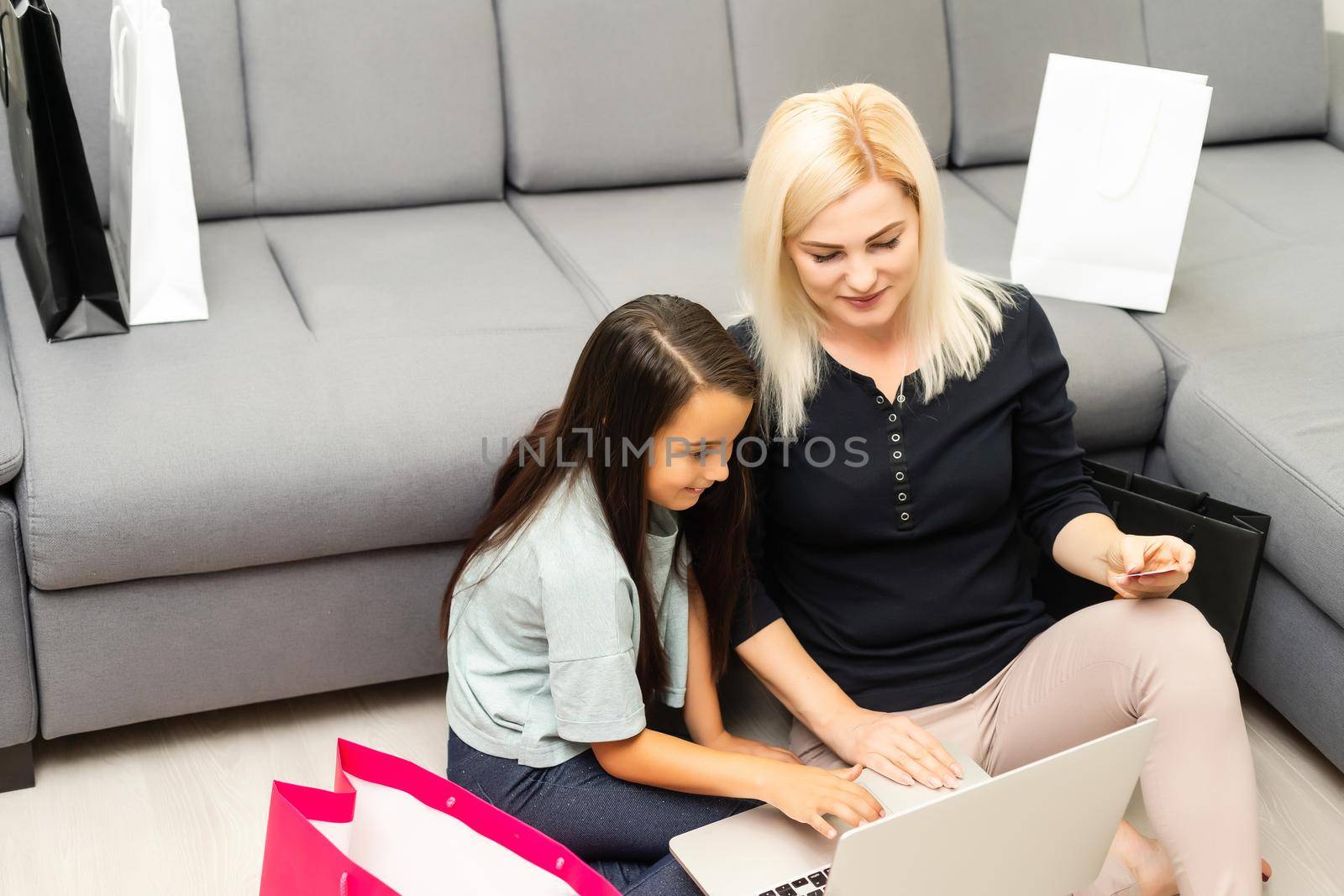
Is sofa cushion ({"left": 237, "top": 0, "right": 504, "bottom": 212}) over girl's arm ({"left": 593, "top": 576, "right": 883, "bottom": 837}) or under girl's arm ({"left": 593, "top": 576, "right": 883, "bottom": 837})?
over

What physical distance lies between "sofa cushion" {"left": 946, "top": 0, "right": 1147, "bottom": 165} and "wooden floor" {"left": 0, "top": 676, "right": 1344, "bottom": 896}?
1.07 meters

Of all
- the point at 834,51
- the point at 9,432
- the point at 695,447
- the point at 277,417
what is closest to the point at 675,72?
the point at 834,51

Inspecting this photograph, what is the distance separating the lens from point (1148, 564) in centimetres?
135

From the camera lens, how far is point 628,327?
1.28m

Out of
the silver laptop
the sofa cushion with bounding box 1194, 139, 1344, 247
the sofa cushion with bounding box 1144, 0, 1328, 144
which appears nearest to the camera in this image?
the silver laptop

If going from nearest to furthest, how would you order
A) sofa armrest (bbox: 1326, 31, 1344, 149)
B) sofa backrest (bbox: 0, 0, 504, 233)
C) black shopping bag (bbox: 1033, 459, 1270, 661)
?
black shopping bag (bbox: 1033, 459, 1270, 661) → sofa backrest (bbox: 0, 0, 504, 233) → sofa armrest (bbox: 1326, 31, 1344, 149)

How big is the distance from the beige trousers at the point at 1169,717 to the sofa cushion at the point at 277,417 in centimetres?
58

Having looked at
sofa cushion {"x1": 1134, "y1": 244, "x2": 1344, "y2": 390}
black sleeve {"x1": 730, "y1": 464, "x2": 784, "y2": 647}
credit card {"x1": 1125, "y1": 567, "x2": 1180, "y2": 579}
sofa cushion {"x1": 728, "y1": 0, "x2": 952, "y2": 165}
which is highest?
sofa cushion {"x1": 728, "y1": 0, "x2": 952, "y2": 165}

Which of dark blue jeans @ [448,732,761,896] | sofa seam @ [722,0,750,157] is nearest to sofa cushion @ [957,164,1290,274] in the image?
sofa seam @ [722,0,750,157]

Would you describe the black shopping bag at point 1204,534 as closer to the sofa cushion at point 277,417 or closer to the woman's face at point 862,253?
the woman's face at point 862,253

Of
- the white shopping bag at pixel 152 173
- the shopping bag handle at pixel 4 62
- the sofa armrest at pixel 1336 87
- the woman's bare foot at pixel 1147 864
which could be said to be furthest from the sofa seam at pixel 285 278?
the sofa armrest at pixel 1336 87

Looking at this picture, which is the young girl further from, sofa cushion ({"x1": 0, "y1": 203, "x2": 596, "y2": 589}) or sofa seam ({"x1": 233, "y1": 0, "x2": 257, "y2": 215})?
sofa seam ({"x1": 233, "y1": 0, "x2": 257, "y2": 215})

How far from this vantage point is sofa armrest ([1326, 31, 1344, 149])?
2.59 meters

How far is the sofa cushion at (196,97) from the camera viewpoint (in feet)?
6.15
